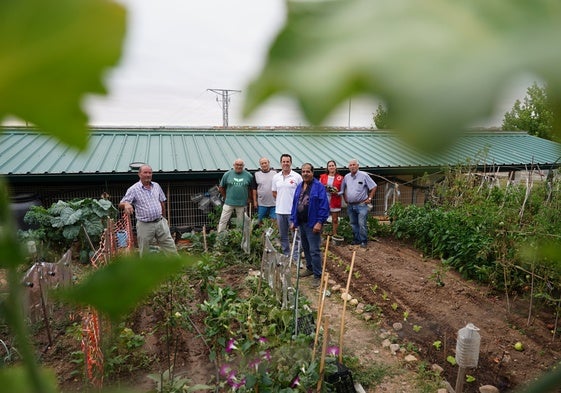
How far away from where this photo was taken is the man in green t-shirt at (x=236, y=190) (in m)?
7.79

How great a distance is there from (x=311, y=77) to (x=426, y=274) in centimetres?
692

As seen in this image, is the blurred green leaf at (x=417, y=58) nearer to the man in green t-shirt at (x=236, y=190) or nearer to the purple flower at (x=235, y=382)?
the purple flower at (x=235, y=382)

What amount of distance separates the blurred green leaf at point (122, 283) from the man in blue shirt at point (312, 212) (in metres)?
5.76

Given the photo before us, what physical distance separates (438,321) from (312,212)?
92.2 inches

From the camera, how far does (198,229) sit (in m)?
8.87

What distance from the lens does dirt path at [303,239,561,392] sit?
3.96m

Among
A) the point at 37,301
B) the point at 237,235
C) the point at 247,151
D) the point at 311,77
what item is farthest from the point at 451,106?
the point at 247,151

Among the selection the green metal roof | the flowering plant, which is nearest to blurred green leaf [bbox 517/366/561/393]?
the flowering plant

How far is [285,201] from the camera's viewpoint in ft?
23.2

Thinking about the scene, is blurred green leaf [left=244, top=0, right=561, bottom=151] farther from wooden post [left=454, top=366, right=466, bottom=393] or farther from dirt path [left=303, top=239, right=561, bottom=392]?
dirt path [left=303, top=239, right=561, bottom=392]

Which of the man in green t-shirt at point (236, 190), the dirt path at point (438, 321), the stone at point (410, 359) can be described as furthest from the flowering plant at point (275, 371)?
the man in green t-shirt at point (236, 190)

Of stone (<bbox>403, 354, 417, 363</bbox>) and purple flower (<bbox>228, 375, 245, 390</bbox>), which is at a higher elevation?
purple flower (<bbox>228, 375, 245, 390</bbox>)

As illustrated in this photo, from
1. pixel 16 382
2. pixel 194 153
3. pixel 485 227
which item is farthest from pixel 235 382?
pixel 194 153

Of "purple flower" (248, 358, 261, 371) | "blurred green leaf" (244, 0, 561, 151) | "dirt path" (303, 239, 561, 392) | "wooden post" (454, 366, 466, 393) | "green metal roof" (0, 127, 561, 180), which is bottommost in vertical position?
"dirt path" (303, 239, 561, 392)
